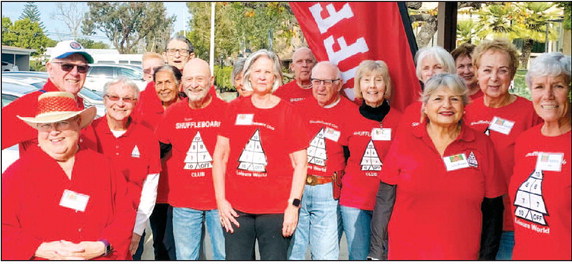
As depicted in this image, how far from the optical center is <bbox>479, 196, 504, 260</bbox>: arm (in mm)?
2879

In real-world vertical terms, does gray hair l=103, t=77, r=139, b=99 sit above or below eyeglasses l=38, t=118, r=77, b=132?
above

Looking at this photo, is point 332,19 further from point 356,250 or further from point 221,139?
point 356,250

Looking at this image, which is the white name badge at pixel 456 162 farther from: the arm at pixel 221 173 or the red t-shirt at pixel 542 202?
the arm at pixel 221 173

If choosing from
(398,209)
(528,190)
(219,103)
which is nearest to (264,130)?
(219,103)

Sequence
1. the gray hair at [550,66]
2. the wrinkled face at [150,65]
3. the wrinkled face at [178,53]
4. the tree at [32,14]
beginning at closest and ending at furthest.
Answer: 1. the gray hair at [550,66]
2. the wrinkled face at [178,53]
3. the wrinkled face at [150,65]
4. the tree at [32,14]

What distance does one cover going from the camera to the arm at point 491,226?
288 centimetres

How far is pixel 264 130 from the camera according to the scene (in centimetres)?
340

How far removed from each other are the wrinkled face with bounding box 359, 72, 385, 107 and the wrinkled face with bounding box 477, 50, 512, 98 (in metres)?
0.68

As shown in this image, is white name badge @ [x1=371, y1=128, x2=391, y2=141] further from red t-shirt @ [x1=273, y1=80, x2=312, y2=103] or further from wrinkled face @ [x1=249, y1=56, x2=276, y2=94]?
red t-shirt @ [x1=273, y1=80, x2=312, y2=103]

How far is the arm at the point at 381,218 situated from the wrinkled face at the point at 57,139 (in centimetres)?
166

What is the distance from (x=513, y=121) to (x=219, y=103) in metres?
1.98

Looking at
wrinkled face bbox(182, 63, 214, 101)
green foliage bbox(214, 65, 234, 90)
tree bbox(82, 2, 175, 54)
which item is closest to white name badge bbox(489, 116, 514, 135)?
wrinkled face bbox(182, 63, 214, 101)

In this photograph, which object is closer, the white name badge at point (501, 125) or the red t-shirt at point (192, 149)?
the white name badge at point (501, 125)

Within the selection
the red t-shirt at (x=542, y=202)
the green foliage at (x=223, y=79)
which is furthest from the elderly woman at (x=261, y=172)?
the green foliage at (x=223, y=79)
